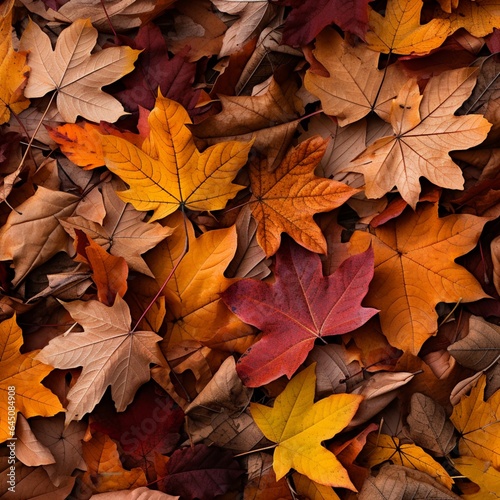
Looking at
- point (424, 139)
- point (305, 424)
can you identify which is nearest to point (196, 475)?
point (305, 424)

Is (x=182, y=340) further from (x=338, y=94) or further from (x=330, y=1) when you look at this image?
(x=330, y=1)

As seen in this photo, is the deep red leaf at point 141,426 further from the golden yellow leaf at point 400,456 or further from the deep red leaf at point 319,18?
the deep red leaf at point 319,18

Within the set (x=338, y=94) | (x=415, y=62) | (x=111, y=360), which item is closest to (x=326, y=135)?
(x=338, y=94)

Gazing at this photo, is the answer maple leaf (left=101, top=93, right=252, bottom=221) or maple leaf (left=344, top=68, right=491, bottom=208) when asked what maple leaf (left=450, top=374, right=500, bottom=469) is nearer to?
maple leaf (left=344, top=68, right=491, bottom=208)

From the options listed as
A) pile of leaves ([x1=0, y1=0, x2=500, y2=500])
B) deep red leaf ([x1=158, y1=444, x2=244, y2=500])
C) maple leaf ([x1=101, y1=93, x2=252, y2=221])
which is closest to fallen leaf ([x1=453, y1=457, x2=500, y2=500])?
pile of leaves ([x1=0, y1=0, x2=500, y2=500])

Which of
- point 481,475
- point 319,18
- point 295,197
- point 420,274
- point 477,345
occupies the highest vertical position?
point 319,18

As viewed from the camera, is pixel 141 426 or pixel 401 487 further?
pixel 141 426

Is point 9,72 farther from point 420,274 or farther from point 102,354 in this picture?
point 420,274
